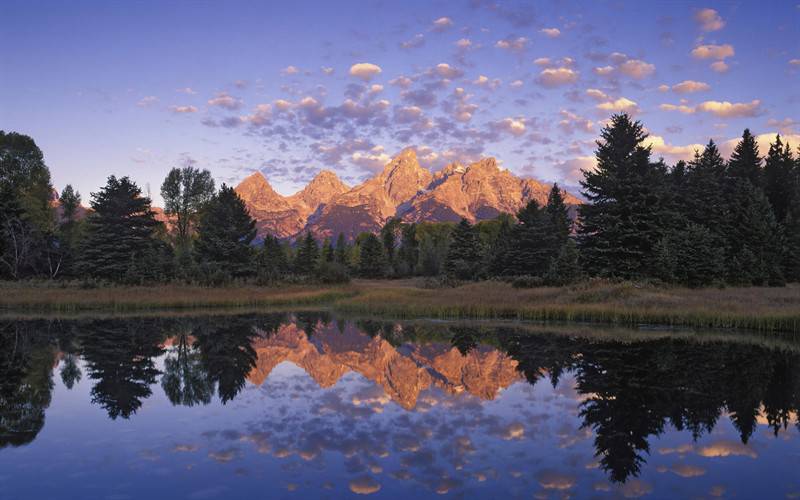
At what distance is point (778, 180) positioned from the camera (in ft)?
205

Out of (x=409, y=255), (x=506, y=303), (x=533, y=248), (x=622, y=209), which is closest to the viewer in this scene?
(x=506, y=303)

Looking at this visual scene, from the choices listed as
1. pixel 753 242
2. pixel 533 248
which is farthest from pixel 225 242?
pixel 753 242

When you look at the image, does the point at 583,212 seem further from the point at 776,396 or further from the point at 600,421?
the point at 600,421

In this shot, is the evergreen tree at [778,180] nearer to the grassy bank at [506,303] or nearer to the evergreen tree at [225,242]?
the grassy bank at [506,303]

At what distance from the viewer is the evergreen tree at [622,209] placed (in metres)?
40.4

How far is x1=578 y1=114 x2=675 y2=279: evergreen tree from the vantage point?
133ft

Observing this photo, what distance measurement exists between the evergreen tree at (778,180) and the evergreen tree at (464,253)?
34999 mm

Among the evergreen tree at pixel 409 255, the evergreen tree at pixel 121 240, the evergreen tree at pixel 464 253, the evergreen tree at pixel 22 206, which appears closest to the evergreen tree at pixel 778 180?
the evergreen tree at pixel 464 253

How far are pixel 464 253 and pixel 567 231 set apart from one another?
14011 mm

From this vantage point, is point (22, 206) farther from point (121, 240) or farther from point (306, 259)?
point (306, 259)

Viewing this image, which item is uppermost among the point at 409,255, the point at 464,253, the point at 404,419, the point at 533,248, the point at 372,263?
the point at 533,248

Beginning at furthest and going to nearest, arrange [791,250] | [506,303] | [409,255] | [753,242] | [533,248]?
[409,255]
[533,248]
[791,250]
[753,242]
[506,303]

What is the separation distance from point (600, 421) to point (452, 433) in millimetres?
3446

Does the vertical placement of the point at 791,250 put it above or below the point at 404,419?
above
